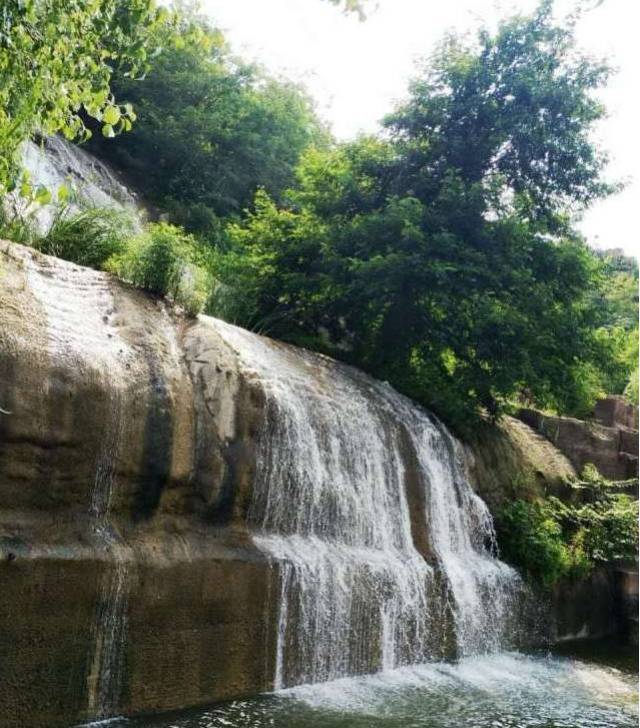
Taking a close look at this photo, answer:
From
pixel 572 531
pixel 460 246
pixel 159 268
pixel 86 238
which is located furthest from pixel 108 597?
pixel 572 531

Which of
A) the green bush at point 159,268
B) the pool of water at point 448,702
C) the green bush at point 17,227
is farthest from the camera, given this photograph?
the green bush at point 159,268

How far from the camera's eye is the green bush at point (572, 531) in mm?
10711

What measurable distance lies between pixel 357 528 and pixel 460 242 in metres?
4.91

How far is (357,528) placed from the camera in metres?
8.28

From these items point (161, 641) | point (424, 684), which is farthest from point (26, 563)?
point (424, 684)

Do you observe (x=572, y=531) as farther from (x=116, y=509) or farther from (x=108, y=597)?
(x=108, y=597)

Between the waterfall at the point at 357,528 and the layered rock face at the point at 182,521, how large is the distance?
0.02 meters

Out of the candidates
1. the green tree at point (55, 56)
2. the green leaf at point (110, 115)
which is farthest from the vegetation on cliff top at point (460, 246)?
the green leaf at point (110, 115)

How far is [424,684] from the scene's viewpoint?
742 centimetres

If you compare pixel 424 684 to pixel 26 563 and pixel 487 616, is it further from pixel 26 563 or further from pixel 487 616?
pixel 26 563

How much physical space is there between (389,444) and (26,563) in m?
4.87

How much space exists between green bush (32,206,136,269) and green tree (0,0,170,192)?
11.9 ft

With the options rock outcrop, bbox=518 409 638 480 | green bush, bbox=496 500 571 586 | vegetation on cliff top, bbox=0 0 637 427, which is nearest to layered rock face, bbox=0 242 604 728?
green bush, bbox=496 500 571 586

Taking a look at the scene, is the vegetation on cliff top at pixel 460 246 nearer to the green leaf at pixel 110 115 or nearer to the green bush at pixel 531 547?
the green bush at pixel 531 547
